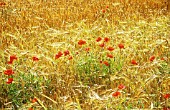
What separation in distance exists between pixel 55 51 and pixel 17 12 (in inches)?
77.2

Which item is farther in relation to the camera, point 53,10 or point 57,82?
point 53,10

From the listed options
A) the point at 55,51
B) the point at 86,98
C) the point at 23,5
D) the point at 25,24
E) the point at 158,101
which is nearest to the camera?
the point at 158,101

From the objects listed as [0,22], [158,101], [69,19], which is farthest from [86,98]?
[0,22]

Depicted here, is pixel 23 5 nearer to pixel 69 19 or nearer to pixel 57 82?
pixel 69 19

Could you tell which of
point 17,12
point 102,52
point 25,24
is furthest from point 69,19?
point 102,52

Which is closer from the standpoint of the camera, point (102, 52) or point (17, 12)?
point (102, 52)

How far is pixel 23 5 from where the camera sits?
5.53 meters

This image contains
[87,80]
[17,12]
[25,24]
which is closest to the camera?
[87,80]

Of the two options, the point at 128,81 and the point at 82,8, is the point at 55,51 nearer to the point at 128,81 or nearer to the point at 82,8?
the point at 128,81

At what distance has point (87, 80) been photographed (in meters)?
2.79

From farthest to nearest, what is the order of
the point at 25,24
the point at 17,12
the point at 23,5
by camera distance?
the point at 23,5, the point at 17,12, the point at 25,24

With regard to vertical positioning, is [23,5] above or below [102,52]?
above

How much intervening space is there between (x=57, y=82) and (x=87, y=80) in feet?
0.92

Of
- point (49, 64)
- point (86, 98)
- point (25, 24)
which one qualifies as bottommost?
point (86, 98)
